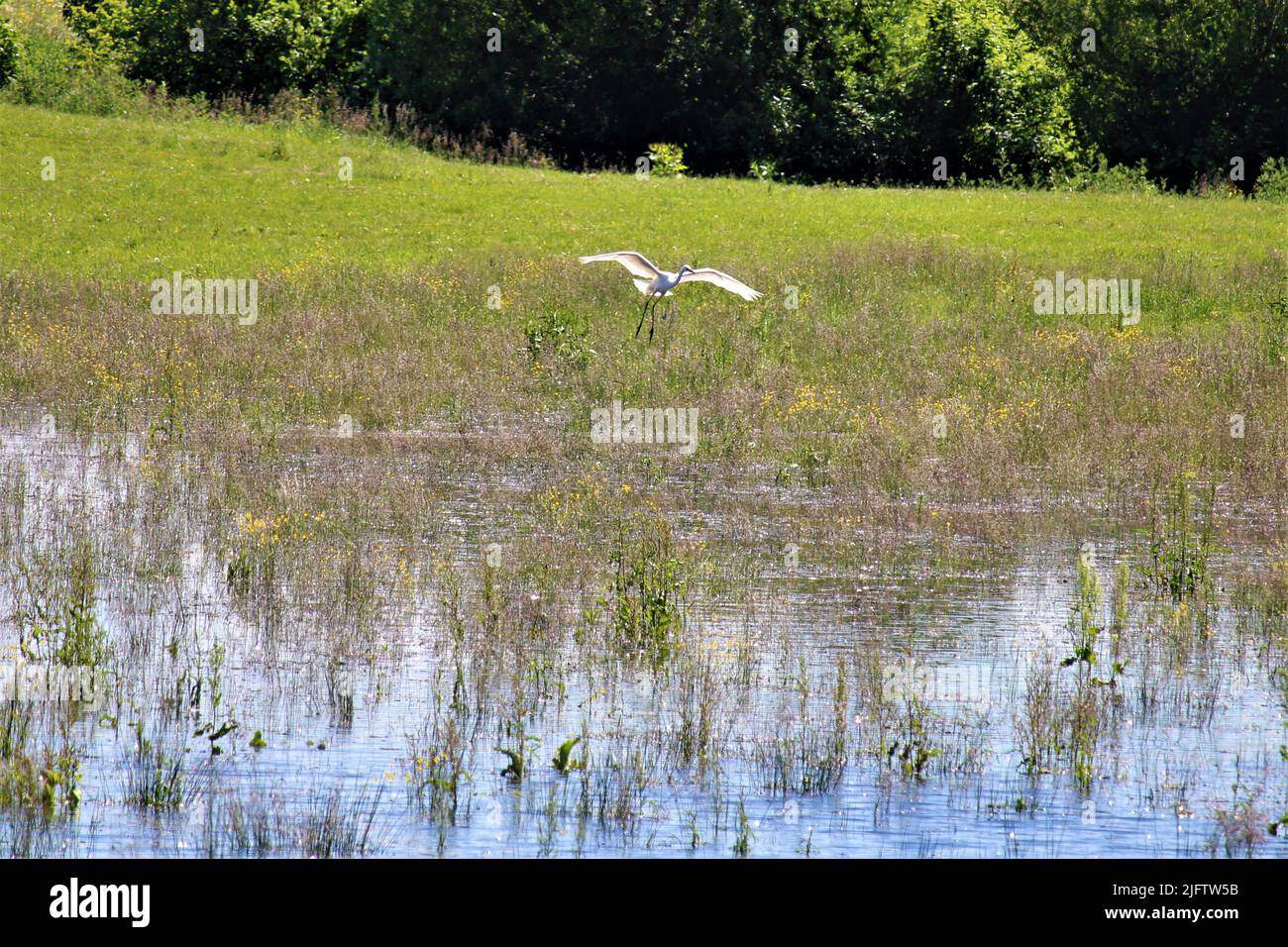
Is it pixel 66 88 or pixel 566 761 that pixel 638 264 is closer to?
pixel 566 761

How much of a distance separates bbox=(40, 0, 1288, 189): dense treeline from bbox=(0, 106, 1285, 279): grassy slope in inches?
420

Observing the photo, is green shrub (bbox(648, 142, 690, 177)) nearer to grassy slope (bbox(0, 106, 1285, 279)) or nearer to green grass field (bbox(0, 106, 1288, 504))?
grassy slope (bbox(0, 106, 1285, 279))

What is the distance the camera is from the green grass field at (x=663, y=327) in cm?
1722

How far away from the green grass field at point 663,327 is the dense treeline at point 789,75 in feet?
35.9

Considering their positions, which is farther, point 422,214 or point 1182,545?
point 422,214

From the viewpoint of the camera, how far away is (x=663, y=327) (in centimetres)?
2211

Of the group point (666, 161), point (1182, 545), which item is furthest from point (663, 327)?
point (666, 161)

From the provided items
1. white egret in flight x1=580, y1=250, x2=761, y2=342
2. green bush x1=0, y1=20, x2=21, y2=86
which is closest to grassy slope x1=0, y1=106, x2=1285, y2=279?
green bush x1=0, y1=20, x2=21, y2=86

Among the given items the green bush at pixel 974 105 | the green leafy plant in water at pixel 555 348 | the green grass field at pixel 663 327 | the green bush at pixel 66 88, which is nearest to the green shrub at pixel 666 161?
the green grass field at pixel 663 327

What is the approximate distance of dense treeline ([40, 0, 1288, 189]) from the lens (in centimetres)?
4500

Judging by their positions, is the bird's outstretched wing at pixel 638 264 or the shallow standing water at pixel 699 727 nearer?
the shallow standing water at pixel 699 727

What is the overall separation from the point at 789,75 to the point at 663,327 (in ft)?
87.8

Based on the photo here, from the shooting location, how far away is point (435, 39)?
46.9 meters

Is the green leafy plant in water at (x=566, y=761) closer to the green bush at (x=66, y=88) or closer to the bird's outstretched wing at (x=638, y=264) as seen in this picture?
the bird's outstretched wing at (x=638, y=264)
